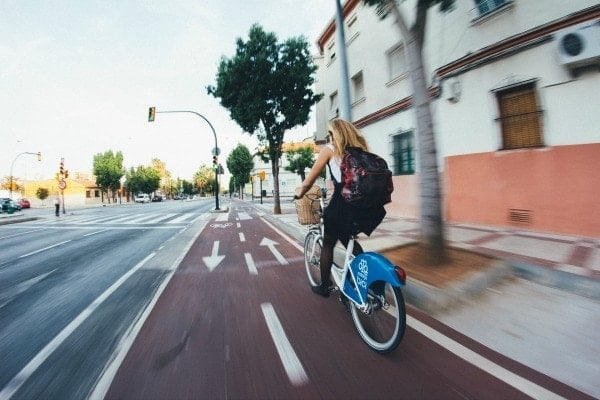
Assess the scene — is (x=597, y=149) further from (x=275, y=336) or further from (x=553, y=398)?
(x=275, y=336)

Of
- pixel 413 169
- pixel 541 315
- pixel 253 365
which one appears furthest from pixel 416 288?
pixel 413 169

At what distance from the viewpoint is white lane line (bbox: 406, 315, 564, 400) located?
1.90 meters

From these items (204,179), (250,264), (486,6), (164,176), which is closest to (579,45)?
(486,6)

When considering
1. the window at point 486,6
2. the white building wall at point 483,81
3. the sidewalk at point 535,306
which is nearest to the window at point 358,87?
the white building wall at point 483,81

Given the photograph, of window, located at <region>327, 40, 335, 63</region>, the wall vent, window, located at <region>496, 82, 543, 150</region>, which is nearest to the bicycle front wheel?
the wall vent

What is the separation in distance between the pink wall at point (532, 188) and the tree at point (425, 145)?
379 cm

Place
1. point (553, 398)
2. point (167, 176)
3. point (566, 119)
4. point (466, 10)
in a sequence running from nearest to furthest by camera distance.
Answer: point (553, 398) → point (566, 119) → point (466, 10) → point (167, 176)

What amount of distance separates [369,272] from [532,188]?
20.0ft

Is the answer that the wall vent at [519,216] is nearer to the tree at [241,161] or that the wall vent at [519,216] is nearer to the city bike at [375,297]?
the city bike at [375,297]

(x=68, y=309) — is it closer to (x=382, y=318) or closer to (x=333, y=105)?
(x=382, y=318)

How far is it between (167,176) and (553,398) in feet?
383

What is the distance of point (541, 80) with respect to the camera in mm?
6305

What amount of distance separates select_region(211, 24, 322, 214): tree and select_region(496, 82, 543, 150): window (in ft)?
36.0

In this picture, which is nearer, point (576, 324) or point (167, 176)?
point (576, 324)
